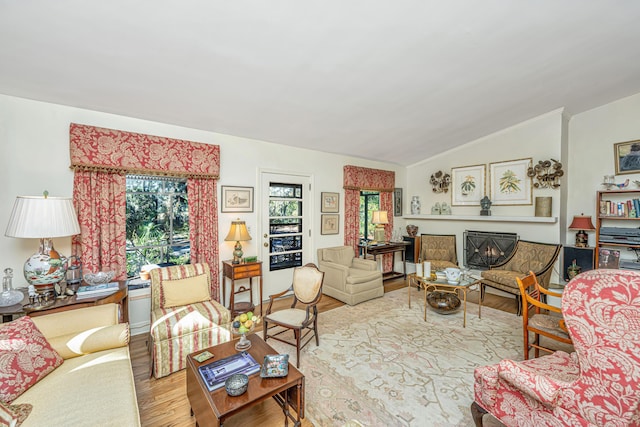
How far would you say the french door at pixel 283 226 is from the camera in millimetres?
4346

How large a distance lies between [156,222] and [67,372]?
2026 millimetres

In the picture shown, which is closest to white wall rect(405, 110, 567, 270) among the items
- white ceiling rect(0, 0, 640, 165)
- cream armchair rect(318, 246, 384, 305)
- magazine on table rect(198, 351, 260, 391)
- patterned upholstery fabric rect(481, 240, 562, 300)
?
patterned upholstery fabric rect(481, 240, 562, 300)

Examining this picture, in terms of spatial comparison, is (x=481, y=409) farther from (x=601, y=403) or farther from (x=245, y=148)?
(x=245, y=148)

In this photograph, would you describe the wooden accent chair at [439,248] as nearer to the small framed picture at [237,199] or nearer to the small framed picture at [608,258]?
the small framed picture at [608,258]

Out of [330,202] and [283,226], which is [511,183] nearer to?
[330,202]

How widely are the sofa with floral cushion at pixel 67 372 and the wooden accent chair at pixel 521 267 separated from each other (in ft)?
14.3

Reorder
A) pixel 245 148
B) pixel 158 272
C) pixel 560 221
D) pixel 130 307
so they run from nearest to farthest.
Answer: pixel 158 272
pixel 130 307
pixel 245 148
pixel 560 221

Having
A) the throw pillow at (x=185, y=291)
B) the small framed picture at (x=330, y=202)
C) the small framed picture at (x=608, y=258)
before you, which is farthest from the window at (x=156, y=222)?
the small framed picture at (x=608, y=258)

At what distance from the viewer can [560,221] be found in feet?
14.4

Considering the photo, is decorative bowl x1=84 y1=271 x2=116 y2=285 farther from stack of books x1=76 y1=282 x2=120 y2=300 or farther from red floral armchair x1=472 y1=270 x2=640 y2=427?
red floral armchair x1=472 y1=270 x2=640 y2=427

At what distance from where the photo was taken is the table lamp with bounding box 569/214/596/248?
4191 millimetres

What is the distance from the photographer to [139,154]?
3.14 metres

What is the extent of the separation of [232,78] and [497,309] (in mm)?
4645

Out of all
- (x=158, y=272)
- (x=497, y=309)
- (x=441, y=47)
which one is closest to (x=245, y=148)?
(x=158, y=272)
